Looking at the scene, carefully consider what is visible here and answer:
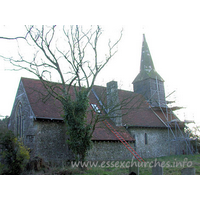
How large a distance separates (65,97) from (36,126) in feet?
11.1

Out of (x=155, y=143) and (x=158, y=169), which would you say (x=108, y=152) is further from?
(x=158, y=169)

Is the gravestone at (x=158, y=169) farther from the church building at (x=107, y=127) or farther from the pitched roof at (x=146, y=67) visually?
the pitched roof at (x=146, y=67)

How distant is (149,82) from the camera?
28828 mm

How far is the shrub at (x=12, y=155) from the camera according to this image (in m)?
12.0

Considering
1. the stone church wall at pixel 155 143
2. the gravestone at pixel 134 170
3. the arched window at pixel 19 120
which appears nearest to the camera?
the gravestone at pixel 134 170

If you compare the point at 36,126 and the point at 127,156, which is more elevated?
the point at 36,126

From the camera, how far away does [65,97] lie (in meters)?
14.6

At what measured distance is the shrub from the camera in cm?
1205

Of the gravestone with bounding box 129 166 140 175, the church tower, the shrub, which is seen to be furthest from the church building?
the gravestone with bounding box 129 166 140 175

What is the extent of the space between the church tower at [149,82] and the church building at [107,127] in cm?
13

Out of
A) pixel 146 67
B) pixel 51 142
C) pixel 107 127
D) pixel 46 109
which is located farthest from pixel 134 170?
pixel 146 67

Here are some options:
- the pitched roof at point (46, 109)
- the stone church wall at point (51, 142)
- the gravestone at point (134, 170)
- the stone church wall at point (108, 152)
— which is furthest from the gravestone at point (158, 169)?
the stone church wall at point (108, 152)
